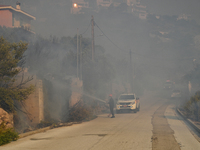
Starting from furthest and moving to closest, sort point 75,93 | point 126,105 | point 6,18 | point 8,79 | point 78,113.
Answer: point 6,18 → point 126,105 → point 75,93 → point 78,113 → point 8,79

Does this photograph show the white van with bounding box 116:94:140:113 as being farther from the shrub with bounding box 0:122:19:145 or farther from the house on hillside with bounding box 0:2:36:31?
the house on hillside with bounding box 0:2:36:31

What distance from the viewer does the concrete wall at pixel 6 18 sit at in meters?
38.2

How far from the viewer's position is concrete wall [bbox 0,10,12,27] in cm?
3822

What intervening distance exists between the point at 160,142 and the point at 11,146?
5536mm

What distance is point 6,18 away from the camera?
38812 millimetres

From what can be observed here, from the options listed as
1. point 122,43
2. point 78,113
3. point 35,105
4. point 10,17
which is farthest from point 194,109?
point 122,43

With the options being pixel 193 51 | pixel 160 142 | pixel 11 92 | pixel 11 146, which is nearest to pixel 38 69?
pixel 11 92

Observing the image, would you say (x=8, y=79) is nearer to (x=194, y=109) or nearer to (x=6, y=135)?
(x=6, y=135)

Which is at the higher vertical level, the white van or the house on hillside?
the house on hillside

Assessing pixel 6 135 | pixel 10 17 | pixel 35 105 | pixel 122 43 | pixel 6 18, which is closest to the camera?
pixel 6 135

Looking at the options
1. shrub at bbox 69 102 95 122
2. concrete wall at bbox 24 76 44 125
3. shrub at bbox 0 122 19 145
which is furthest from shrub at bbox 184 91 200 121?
shrub at bbox 0 122 19 145

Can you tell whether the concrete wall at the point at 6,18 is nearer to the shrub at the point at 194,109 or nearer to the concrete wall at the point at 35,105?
the concrete wall at the point at 35,105

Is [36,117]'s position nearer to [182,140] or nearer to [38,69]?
[38,69]

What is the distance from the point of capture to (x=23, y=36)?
35250 millimetres
